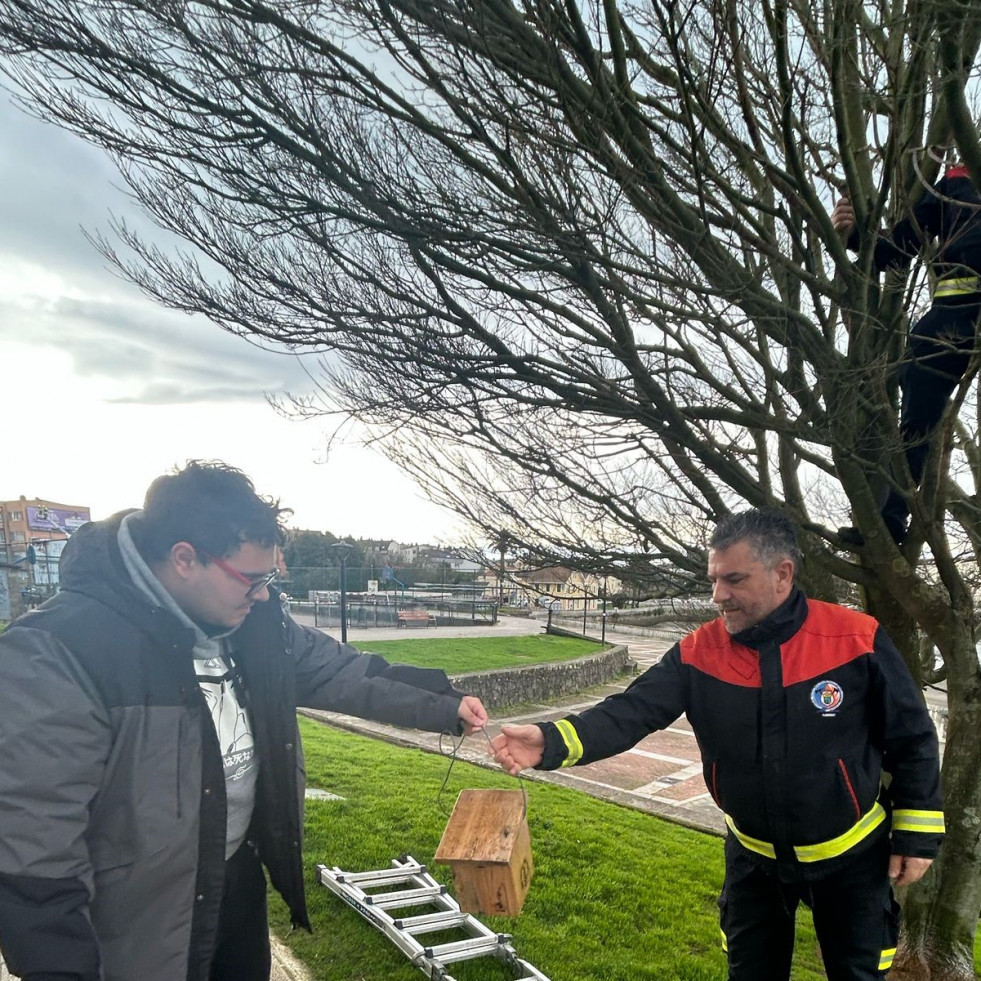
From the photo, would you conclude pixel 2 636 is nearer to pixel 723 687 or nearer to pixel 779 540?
pixel 723 687

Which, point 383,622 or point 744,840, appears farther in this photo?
point 383,622

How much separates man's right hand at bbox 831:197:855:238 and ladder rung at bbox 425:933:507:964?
13.3 feet

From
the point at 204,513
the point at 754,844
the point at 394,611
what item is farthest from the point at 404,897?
the point at 394,611

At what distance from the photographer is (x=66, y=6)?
2.93m

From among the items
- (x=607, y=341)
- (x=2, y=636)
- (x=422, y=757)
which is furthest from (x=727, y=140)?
(x=422, y=757)

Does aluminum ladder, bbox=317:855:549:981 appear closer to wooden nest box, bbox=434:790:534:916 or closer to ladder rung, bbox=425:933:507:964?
ladder rung, bbox=425:933:507:964

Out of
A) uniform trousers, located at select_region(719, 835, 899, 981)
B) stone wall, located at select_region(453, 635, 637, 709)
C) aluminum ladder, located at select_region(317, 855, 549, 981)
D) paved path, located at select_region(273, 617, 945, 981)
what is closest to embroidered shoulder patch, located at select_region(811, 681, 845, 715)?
uniform trousers, located at select_region(719, 835, 899, 981)

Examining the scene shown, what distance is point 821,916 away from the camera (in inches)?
105

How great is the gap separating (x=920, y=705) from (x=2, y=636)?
2.85 metres

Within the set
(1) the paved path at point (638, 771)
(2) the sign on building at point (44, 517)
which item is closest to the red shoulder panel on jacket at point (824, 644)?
(1) the paved path at point (638, 771)

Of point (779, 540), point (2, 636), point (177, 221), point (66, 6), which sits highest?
point (66, 6)

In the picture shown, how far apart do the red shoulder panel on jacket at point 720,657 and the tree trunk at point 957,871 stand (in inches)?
86.1

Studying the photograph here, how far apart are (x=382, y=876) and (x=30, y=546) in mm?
29050

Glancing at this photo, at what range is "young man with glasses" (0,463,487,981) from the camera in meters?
1.75
